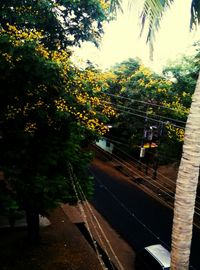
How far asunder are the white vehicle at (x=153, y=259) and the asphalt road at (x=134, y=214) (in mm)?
2052

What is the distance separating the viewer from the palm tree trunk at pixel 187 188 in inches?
195

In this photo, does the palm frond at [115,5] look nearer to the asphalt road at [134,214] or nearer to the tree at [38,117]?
the tree at [38,117]

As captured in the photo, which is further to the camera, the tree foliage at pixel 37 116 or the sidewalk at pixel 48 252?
the sidewalk at pixel 48 252

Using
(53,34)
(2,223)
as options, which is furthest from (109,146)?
(53,34)

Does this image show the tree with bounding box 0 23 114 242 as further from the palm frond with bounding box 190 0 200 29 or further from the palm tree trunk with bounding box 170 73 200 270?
the palm tree trunk with bounding box 170 73 200 270

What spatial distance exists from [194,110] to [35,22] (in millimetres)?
6281

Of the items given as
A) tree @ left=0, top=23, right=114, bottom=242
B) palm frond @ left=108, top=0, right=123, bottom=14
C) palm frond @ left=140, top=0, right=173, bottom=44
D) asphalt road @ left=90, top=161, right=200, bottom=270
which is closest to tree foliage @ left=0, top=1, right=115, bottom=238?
tree @ left=0, top=23, right=114, bottom=242

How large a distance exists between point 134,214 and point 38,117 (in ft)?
32.7

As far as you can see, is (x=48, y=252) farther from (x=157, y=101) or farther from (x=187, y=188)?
(x=157, y=101)

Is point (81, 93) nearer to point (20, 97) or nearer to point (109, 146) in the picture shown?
point (20, 97)

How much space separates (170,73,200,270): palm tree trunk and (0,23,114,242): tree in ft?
12.2

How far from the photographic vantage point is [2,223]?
1234cm

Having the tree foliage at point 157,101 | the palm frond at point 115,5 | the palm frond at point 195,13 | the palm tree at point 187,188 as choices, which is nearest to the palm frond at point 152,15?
the palm frond at point 195,13

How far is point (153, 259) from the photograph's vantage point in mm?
10398
